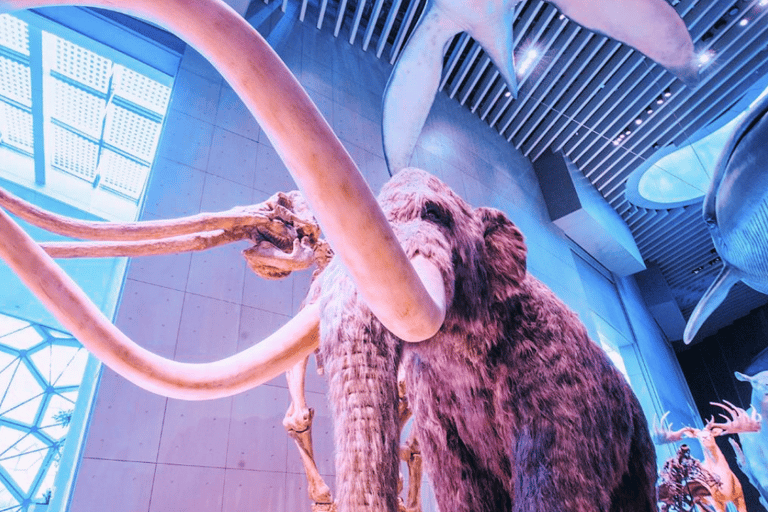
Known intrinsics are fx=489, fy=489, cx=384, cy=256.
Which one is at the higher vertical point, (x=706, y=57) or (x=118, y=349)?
(x=706, y=57)

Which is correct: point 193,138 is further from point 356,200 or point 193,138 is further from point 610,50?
point 610,50

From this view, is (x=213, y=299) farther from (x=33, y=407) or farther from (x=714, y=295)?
(x=33, y=407)

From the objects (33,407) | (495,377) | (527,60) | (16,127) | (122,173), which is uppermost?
(527,60)

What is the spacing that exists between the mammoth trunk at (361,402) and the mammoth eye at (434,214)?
1.06 ft

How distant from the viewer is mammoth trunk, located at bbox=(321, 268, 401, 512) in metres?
0.75

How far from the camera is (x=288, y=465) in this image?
3701 millimetres

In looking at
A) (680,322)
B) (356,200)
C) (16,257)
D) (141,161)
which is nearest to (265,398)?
(16,257)

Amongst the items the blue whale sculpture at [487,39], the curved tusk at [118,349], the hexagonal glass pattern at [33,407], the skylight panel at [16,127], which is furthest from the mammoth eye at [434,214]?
the hexagonal glass pattern at [33,407]

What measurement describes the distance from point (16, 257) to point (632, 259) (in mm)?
13453

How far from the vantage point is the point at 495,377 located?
1.21m

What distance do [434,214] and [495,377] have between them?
43 centimetres

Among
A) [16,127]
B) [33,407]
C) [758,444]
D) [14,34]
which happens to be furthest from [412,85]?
[33,407]

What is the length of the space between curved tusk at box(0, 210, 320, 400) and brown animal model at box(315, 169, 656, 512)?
0.60 ft

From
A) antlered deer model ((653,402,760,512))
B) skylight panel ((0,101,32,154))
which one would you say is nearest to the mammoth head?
antlered deer model ((653,402,760,512))
